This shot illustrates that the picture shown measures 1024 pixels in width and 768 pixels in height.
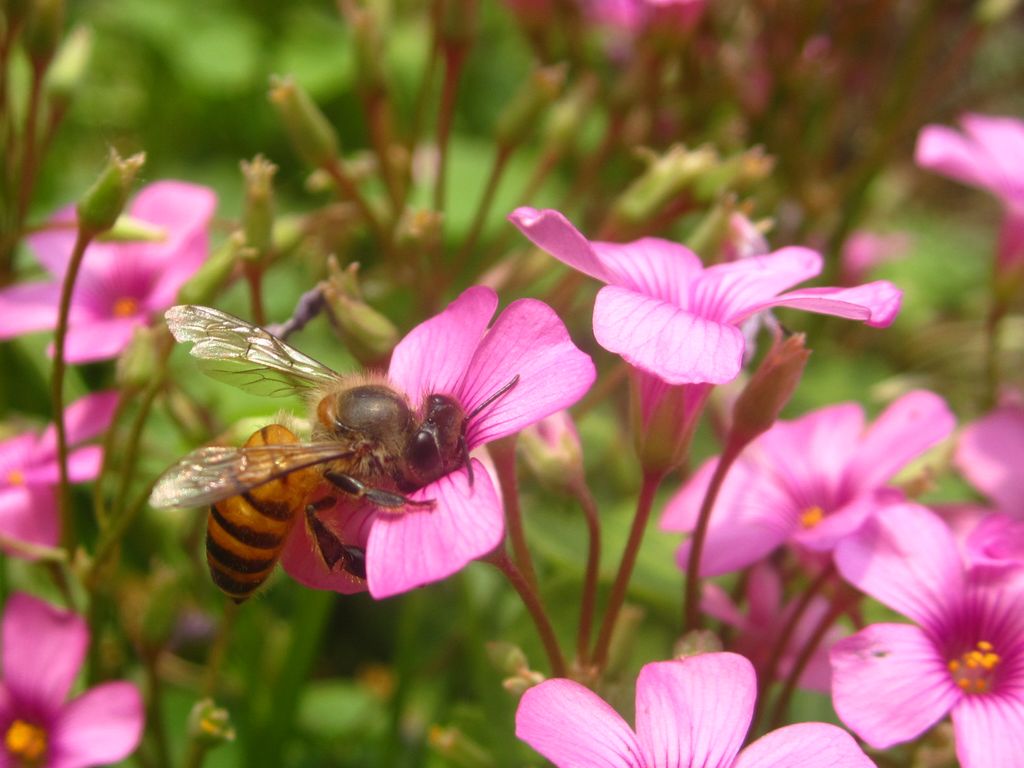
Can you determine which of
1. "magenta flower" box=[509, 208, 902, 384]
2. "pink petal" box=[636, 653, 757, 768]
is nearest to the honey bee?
"magenta flower" box=[509, 208, 902, 384]

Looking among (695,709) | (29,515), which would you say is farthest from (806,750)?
(29,515)

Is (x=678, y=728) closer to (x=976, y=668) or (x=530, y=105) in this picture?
(x=976, y=668)

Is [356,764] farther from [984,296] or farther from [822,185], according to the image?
[984,296]

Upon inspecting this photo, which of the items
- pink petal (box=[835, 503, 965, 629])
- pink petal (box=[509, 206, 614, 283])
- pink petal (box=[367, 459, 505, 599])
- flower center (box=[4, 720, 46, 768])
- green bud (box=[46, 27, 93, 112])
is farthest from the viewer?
green bud (box=[46, 27, 93, 112])

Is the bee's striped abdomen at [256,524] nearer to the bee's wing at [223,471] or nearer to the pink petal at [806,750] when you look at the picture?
the bee's wing at [223,471]

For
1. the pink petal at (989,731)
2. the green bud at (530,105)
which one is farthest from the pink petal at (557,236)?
the green bud at (530,105)

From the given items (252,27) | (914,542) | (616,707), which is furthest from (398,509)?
(252,27)

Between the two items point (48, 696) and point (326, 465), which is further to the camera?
point (48, 696)

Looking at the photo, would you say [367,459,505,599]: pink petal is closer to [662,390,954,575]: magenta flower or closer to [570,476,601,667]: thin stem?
[570,476,601,667]: thin stem
